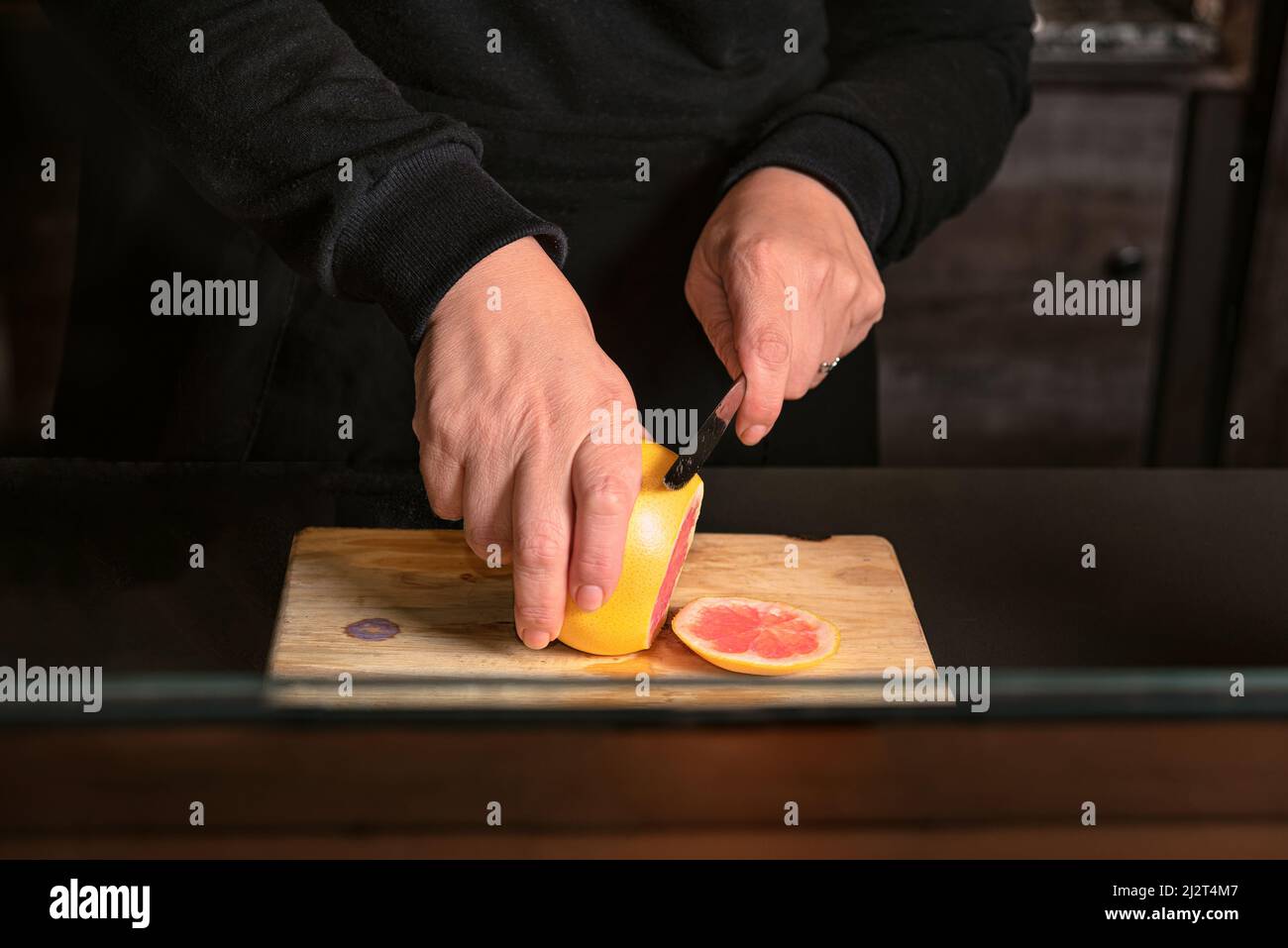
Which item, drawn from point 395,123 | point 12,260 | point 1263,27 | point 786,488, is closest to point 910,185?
point 786,488

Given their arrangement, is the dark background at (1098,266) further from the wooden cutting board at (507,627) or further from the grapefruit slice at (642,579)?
the grapefruit slice at (642,579)

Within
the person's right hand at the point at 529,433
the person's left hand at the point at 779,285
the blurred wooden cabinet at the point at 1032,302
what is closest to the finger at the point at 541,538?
the person's right hand at the point at 529,433

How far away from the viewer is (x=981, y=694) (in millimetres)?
695

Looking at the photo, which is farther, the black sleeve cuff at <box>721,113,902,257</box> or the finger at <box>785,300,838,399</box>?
the black sleeve cuff at <box>721,113,902,257</box>

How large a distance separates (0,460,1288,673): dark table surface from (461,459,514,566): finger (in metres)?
0.16

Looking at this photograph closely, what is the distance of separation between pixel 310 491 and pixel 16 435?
5.34 ft

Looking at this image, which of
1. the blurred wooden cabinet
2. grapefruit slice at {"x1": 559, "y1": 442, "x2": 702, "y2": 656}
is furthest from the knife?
the blurred wooden cabinet

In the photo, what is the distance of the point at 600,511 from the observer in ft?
2.73

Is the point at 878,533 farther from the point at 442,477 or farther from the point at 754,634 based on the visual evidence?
the point at 442,477

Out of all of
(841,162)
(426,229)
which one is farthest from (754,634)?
(841,162)

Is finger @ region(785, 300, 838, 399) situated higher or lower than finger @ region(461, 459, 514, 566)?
higher

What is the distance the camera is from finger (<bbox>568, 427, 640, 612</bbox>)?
0.83 m

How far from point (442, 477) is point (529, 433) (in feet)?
0.27

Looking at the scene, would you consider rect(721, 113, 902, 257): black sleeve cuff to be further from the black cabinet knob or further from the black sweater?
the black cabinet knob
